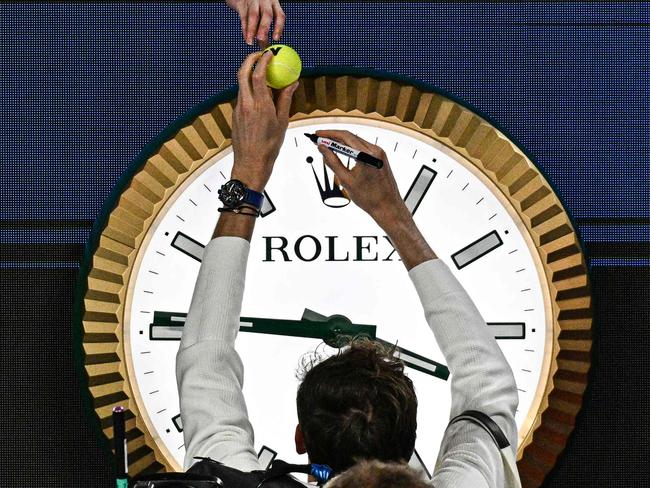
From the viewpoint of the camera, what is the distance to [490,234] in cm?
168

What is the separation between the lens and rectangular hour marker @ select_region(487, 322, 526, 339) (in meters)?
1.68

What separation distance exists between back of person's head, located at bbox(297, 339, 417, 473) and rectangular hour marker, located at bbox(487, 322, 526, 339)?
62cm

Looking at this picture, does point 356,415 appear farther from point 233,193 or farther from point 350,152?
point 350,152

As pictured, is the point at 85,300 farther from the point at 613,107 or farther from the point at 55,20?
the point at 613,107

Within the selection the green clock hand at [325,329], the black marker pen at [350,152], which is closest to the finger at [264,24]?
the black marker pen at [350,152]

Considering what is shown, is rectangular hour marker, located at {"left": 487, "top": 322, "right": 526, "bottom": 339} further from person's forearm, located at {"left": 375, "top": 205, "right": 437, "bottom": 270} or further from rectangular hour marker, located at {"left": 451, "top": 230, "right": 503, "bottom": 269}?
person's forearm, located at {"left": 375, "top": 205, "right": 437, "bottom": 270}

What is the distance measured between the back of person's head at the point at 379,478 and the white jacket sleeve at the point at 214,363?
0.25 meters

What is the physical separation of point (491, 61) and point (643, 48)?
27 cm

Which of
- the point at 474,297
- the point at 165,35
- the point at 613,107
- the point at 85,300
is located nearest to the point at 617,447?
the point at 474,297

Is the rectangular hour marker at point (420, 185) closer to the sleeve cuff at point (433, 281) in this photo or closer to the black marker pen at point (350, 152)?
the black marker pen at point (350, 152)

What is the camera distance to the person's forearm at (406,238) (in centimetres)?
122

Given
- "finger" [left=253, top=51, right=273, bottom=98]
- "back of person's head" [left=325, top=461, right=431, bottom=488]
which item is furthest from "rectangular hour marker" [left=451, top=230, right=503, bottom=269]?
"back of person's head" [left=325, top=461, right=431, bottom=488]

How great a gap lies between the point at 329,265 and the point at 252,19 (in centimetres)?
41

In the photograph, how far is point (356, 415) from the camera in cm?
105
